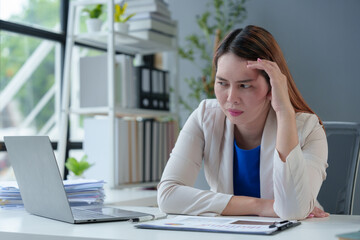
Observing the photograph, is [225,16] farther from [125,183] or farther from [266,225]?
[266,225]

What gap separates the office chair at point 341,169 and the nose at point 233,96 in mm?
500

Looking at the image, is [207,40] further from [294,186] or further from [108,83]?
[294,186]

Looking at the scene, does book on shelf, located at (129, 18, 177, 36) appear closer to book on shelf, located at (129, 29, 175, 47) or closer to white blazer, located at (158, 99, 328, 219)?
book on shelf, located at (129, 29, 175, 47)

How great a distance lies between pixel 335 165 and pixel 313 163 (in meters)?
0.40

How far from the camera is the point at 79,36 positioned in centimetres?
298

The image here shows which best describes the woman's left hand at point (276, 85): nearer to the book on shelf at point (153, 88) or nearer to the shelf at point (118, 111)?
the shelf at point (118, 111)

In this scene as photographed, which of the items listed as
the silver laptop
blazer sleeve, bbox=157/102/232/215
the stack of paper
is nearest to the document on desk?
the silver laptop

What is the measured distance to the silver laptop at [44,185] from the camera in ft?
3.86

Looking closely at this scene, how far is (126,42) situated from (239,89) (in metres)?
1.69

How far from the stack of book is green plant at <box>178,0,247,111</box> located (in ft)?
1.94

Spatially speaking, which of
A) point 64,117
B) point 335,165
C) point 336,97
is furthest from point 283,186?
point 336,97

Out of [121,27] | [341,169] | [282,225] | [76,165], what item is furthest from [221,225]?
[121,27]

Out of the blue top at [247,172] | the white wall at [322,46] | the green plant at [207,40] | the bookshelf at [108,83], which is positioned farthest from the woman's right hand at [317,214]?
the green plant at [207,40]

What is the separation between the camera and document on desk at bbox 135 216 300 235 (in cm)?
103
